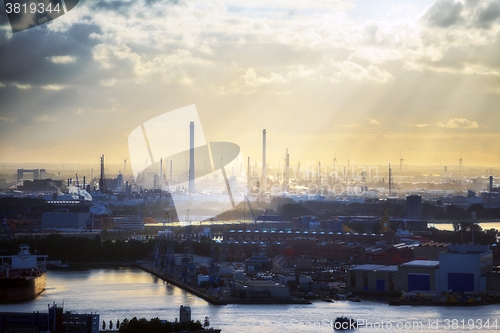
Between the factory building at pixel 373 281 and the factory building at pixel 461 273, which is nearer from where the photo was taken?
the factory building at pixel 461 273

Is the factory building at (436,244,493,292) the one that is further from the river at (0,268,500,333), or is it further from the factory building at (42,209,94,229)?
the factory building at (42,209,94,229)

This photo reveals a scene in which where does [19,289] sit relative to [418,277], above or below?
below

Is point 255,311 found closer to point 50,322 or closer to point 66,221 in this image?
point 50,322

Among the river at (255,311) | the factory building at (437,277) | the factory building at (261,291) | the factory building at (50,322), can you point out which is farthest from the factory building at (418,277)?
the factory building at (50,322)

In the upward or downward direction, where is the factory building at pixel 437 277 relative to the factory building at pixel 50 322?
upward

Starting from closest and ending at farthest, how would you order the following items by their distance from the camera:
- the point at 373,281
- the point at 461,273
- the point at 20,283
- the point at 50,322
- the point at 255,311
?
1. the point at 50,322
2. the point at 255,311
3. the point at 20,283
4. the point at 461,273
5. the point at 373,281

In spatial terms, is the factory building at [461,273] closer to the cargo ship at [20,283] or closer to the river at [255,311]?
the river at [255,311]

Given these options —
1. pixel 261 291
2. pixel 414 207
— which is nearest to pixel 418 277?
pixel 261 291
